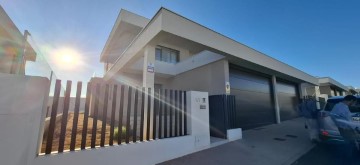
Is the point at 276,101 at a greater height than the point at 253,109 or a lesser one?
greater

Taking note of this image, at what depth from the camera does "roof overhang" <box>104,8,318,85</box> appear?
15.6 ft

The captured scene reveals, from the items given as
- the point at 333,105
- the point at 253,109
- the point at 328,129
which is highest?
the point at 333,105

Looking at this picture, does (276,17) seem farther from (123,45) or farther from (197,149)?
(123,45)

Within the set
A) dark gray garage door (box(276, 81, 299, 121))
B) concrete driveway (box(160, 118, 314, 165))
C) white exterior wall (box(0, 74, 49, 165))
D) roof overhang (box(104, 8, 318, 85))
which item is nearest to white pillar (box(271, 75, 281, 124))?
dark gray garage door (box(276, 81, 299, 121))

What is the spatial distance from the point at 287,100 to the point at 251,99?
653 centimetres

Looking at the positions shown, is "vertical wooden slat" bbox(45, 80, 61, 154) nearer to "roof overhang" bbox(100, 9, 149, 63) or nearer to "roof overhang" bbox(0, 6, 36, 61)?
"roof overhang" bbox(0, 6, 36, 61)

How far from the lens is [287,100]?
1356cm

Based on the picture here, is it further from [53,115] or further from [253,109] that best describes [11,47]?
[253,109]

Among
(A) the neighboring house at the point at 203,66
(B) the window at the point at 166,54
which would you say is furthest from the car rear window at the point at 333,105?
(B) the window at the point at 166,54

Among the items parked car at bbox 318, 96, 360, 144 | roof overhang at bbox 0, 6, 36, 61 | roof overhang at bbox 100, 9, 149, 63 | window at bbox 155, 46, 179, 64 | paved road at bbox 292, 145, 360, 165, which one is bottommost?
paved road at bbox 292, 145, 360, 165

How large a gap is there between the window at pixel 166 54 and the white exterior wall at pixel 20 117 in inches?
369

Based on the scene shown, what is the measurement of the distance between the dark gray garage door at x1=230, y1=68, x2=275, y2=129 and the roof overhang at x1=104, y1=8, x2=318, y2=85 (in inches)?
45.3

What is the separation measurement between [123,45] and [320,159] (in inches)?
570

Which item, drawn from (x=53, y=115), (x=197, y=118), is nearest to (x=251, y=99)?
(x=197, y=118)
